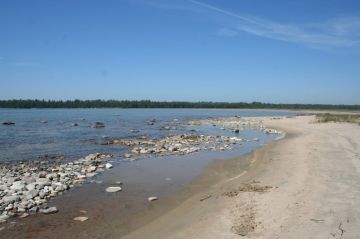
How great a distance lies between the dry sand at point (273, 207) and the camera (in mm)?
8961

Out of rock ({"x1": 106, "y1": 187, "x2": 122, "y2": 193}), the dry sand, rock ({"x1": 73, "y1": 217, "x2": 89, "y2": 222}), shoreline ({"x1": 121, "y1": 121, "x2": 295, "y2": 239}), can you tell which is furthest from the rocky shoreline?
the dry sand

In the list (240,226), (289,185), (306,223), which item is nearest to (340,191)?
(289,185)

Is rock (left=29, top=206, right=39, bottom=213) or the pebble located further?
the pebble

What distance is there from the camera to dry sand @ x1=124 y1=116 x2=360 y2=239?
29.4 ft

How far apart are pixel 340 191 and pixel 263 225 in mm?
4406

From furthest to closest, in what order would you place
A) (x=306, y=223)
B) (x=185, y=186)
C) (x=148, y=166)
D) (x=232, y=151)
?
(x=232, y=151), (x=148, y=166), (x=185, y=186), (x=306, y=223)

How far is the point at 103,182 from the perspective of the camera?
16406 mm

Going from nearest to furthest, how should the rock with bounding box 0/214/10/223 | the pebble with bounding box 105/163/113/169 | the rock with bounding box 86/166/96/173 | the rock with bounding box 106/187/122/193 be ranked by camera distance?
1. the rock with bounding box 0/214/10/223
2. the rock with bounding box 106/187/122/193
3. the rock with bounding box 86/166/96/173
4. the pebble with bounding box 105/163/113/169

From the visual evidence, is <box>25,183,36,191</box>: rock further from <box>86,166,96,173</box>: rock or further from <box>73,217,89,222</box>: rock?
<box>86,166,96,173</box>: rock

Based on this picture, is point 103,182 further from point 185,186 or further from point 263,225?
point 263,225

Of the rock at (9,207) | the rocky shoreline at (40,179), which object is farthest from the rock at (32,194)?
the rock at (9,207)

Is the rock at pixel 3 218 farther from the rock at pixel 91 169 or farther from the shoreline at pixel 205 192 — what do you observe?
the rock at pixel 91 169

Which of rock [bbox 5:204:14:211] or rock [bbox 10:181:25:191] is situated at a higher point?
rock [bbox 10:181:25:191]

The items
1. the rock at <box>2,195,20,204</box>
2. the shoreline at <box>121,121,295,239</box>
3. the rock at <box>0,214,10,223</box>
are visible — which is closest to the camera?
the shoreline at <box>121,121,295,239</box>
